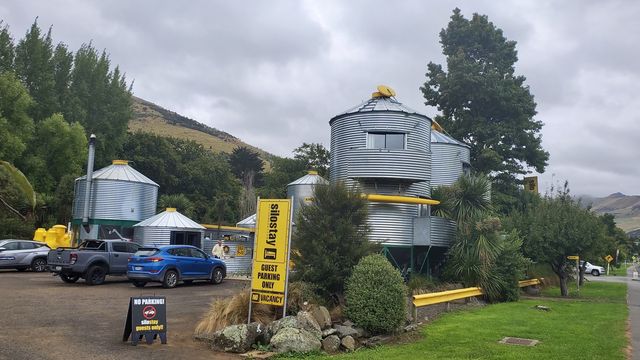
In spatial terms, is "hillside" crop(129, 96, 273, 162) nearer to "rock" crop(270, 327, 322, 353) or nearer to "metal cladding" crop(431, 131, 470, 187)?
"metal cladding" crop(431, 131, 470, 187)

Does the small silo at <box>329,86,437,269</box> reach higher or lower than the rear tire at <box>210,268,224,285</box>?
higher

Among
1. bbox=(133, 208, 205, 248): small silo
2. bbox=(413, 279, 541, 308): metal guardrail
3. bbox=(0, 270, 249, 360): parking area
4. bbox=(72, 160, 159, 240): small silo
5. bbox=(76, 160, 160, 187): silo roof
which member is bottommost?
bbox=(0, 270, 249, 360): parking area

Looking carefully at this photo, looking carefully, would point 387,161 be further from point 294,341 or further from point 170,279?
point 294,341

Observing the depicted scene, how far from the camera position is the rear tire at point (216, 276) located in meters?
23.3

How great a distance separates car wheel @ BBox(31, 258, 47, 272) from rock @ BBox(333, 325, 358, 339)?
21359mm

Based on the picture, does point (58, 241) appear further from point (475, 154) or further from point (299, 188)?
point (475, 154)

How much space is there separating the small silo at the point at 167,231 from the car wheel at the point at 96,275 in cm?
818

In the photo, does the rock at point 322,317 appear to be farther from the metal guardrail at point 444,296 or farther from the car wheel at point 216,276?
the car wheel at point 216,276

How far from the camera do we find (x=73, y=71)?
178 feet

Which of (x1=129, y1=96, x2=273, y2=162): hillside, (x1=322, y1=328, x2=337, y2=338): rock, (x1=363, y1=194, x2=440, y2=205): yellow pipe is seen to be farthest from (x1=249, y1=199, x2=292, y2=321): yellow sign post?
(x1=129, y1=96, x2=273, y2=162): hillside

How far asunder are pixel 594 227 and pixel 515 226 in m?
3.45

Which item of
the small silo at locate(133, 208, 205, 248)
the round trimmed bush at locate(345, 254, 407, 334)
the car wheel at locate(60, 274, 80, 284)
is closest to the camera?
the round trimmed bush at locate(345, 254, 407, 334)

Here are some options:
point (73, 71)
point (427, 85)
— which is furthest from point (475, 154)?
point (73, 71)

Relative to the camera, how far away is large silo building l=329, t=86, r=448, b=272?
21812 millimetres
